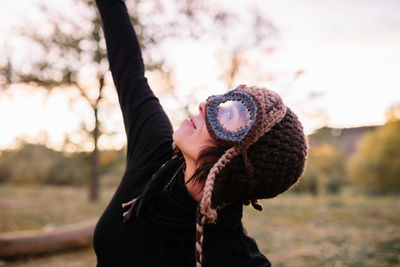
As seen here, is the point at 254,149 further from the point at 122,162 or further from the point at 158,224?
the point at 122,162

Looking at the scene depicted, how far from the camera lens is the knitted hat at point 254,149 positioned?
4.88 feet

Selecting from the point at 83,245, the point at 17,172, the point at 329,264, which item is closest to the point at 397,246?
the point at 329,264

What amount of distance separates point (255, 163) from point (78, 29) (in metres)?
14.1

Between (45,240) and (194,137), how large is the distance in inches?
250

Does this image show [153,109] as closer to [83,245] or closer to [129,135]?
[129,135]

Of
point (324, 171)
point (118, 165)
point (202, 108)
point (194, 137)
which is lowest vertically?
point (324, 171)

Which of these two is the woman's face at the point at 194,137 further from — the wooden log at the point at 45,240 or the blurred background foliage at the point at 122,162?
the wooden log at the point at 45,240

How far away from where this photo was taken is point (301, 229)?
26.8ft

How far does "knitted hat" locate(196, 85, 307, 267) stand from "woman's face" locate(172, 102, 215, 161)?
0.08 m

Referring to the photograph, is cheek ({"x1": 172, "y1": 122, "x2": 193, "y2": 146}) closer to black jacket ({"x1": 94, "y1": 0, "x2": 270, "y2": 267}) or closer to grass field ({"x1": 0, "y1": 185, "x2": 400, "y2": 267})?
black jacket ({"x1": 94, "y1": 0, "x2": 270, "y2": 267})

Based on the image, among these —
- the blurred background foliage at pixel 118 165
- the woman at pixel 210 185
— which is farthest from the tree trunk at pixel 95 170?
the woman at pixel 210 185

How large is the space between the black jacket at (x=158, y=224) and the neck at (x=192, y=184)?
0.03 m

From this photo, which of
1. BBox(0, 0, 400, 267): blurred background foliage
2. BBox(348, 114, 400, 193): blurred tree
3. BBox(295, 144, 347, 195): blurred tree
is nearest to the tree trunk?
BBox(0, 0, 400, 267): blurred background foliage

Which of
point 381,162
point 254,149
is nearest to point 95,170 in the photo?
point 254,149
